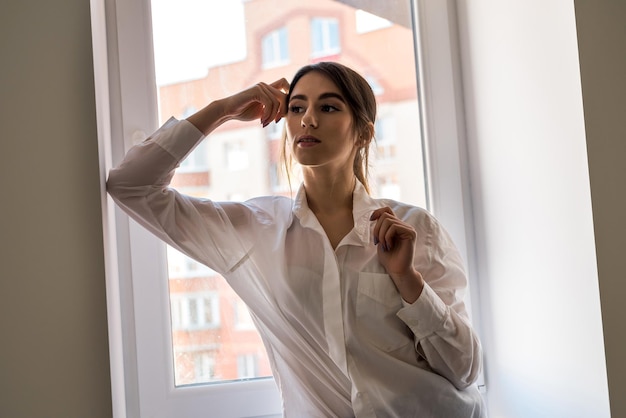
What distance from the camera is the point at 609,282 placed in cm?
125

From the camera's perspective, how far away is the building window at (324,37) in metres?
1.65

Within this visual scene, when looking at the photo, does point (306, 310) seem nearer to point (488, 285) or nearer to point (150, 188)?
point (150, 188)

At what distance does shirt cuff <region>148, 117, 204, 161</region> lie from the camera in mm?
1241

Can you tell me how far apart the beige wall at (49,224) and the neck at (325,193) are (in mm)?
474

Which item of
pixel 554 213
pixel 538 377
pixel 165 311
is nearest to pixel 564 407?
pixel 538 377

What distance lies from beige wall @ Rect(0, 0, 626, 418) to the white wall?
0.92m

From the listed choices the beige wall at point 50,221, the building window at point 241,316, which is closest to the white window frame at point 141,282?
the building window at point 241,316

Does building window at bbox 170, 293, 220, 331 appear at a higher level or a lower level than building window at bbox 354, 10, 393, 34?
lower

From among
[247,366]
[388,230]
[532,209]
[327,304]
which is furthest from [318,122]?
[247,366]

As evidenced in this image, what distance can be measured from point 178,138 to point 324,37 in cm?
60

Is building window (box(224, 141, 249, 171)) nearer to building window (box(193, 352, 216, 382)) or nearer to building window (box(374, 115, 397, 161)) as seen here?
building window (box(374, 115, 397, 161))

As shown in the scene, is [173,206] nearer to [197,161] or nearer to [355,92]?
[197,161]

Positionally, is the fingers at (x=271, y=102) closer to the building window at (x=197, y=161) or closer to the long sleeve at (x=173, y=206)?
the long sleeve at (x=173, y=206)

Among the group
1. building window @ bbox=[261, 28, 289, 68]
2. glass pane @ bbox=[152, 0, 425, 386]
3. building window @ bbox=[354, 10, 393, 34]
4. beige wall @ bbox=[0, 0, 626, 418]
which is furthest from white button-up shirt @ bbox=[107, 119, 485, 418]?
building window @ bbox=[354, 10, 393, 34]
